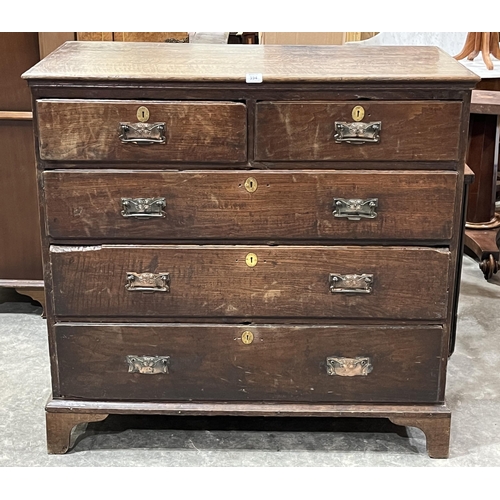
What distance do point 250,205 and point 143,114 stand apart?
35cm

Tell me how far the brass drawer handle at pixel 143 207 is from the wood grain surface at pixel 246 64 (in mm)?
307

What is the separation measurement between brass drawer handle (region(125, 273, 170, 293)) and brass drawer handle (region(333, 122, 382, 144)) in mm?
579

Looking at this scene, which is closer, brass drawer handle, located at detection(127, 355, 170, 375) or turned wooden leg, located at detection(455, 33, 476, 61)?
brass drawer handle, located at detection(127, 355, 170, 375)

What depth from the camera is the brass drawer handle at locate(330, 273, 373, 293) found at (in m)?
2.23

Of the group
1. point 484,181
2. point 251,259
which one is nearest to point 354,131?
point 251,259

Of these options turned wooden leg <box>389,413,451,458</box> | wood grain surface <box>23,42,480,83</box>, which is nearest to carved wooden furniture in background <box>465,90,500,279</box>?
wood grain surface <box>23,42,480,83</box>

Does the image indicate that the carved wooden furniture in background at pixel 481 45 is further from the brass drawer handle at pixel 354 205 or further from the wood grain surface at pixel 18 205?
the brass drawer handle at pixel 354 205

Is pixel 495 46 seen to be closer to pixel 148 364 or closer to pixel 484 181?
pixel 484 181

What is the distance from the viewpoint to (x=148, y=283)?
7.36ft

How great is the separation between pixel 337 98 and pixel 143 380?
924 mm

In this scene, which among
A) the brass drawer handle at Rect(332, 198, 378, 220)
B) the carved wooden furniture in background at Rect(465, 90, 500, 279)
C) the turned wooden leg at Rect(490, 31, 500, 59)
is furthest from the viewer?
the turned wooden leg at Rect(490, 31, 500, 59)

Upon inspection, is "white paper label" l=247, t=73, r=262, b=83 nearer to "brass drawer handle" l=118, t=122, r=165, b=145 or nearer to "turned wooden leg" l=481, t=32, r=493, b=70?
"brass drawer handle" l=118, t=122, r=165, b=145

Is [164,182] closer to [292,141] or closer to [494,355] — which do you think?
[292,141]

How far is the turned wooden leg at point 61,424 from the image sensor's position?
2.36m
